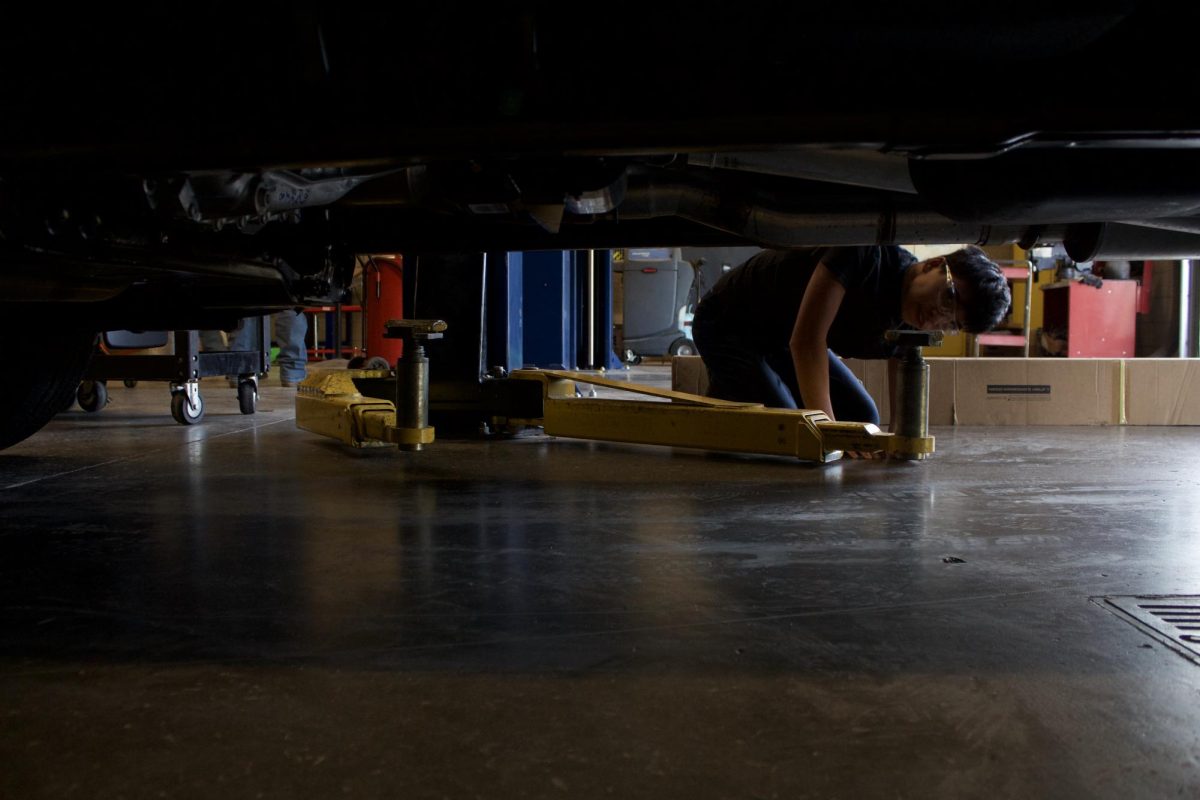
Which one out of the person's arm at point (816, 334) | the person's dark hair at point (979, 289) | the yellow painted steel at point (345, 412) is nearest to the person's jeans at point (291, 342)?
the yellow painted steel at point (345, 412)

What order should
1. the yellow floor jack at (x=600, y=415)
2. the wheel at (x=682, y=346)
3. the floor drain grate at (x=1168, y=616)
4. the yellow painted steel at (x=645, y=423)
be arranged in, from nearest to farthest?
the floor drain grate at (x=1168, y=616) < the yellow floor jack at (x=600, y=415) < the yellow painted steel at (x=645, y=423) < the wheel at (x=682, y=346)

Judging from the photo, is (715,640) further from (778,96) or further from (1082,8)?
(1082,8)

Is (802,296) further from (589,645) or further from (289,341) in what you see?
→ (289,341)

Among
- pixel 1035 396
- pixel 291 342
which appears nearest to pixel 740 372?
pixel 1035 396

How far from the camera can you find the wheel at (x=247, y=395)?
371 centimetres

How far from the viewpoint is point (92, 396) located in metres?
3.81

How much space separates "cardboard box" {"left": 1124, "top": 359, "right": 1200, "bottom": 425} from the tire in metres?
3.85

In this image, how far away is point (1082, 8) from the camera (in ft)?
2.31

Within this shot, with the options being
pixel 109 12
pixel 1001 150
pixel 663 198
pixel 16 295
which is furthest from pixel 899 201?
pixel 16 295

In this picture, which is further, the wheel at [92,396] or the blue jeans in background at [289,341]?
the blue jeans in background at [289,341]

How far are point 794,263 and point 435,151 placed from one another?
6.69 feet

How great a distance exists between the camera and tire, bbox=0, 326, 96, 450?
1.85 metres

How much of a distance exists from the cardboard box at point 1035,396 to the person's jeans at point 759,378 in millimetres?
903

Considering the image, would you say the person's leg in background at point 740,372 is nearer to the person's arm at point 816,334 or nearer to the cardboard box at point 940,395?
the person's arm at point 816,334
